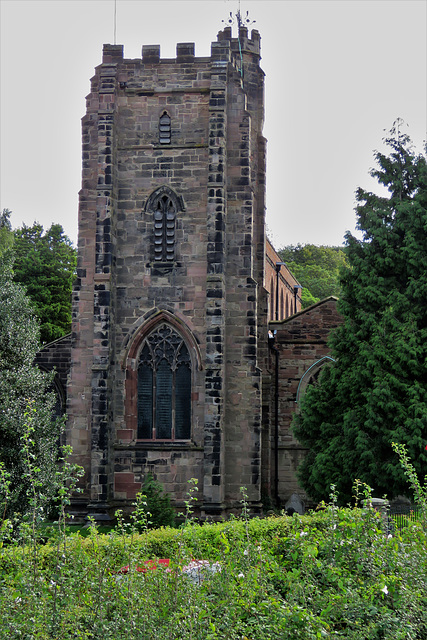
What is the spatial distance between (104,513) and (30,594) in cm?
1573

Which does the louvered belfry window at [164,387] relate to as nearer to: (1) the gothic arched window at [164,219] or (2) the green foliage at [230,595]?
(1) the gothic arched window at [164,219]

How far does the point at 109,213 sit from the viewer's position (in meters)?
23.6

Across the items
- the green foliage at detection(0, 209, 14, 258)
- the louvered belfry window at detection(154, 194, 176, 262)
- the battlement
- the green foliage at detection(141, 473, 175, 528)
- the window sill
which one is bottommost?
the green foliage at detection(141, 473, 175, 528)

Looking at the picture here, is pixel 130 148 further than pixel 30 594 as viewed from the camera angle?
Yes

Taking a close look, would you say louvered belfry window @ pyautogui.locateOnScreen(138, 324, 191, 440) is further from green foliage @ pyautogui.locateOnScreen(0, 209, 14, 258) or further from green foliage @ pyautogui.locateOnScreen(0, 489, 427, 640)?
green foliage @ pyautogui.locateOnScreen(0, 489, 427, 640)

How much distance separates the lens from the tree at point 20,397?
62.3 feet

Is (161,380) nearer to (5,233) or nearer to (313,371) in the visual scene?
(313,371)

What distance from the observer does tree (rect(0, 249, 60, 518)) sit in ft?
62.3

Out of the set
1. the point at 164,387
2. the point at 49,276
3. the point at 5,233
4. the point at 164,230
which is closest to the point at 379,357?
the point at 164,387

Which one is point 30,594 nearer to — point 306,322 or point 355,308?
point 355,308

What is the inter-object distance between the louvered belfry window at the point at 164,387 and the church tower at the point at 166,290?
0.10 feet

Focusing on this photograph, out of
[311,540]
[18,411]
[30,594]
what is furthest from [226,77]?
[30,594]

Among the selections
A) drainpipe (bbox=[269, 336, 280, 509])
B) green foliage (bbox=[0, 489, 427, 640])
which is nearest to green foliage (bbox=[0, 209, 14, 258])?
drainpipe (bbox=[269, 336, 280, 509])

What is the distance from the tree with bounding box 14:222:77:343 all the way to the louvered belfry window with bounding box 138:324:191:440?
18.3m
